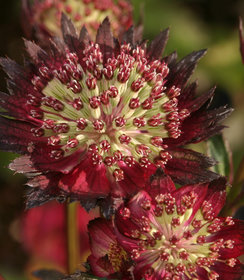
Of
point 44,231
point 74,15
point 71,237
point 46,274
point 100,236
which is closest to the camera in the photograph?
point 100,236

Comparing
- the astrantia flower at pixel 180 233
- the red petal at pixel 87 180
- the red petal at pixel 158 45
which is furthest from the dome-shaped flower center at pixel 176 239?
the red petal at pixel 158 45

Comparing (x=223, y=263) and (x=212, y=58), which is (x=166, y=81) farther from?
(x=212, y=58)

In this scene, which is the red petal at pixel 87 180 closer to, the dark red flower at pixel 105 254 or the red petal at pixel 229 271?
the dark red flower at pixel 105 254

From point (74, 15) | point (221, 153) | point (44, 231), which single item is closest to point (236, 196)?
point (221, 153)

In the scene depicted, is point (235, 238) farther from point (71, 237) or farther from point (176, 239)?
point (71, 237)

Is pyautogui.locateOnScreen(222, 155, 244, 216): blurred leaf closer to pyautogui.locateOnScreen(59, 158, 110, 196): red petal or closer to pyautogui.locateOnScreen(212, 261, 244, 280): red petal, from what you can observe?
pyautogui.locateOnScreen(212, 261, 244, 280): red petal

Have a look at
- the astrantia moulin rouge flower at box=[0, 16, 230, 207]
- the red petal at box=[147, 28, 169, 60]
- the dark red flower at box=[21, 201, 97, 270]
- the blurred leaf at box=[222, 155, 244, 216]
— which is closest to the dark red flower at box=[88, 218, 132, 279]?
the astrantia moulin rouge flower at box=[0, 16, 230, 207]

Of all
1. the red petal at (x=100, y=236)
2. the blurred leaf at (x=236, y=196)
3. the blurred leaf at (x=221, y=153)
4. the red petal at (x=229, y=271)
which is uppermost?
the blurred leaf at (x=221, y=153)

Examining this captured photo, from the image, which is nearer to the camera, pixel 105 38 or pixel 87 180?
pixel 87 180
